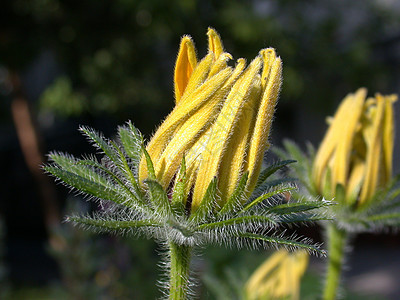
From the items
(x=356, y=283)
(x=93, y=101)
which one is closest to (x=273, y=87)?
(x=93, y=101)

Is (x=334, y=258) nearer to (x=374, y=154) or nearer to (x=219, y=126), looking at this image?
(x=374, y=154)

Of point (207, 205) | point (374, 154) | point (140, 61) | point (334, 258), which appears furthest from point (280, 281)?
point (140, 61)

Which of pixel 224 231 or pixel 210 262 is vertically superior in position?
pixel 210 262

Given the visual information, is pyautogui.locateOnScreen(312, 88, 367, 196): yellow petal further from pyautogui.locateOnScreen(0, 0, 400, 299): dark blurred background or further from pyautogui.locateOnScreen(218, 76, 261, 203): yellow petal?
pyautogui.locateOnScreen(0, 0, 400, 299): dark blurred background

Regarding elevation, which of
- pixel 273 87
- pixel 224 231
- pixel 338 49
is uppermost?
pixel 338 49

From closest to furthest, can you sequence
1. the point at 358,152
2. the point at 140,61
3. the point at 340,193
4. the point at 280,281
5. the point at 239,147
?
the point at 239,147 → the point at 340,193 → the point at 358,152 → the point at 280,281 → the point at 140,61

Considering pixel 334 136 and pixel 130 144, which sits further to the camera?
pixel 334 136

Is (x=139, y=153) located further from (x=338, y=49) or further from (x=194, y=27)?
(x=338, y=49)
